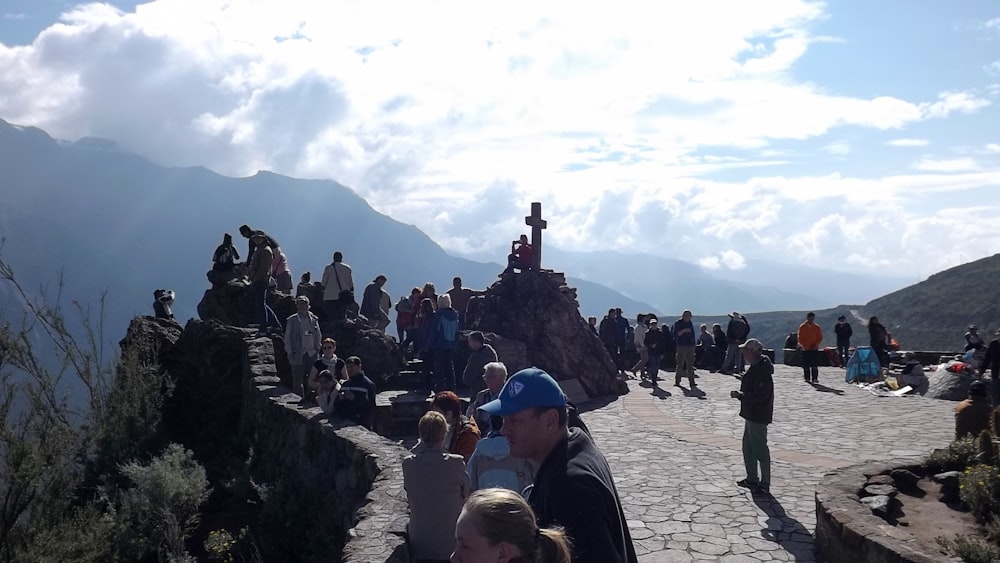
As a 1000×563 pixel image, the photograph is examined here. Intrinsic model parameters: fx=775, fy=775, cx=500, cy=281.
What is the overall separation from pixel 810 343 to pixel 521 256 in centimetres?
768

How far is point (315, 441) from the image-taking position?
32.2 ft

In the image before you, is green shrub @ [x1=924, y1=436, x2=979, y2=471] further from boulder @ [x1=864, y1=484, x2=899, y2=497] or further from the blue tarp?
the blue tarp

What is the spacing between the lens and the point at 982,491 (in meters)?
6.89

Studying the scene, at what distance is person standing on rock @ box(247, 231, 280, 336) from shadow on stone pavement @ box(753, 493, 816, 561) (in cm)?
905

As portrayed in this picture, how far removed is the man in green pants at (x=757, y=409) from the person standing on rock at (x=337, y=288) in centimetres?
947

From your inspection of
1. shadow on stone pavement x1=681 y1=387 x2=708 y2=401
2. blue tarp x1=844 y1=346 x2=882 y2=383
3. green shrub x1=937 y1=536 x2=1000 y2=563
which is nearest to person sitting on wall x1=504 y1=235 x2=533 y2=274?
shadow on stone pavement x1=681 y1=387 x2=708 y2=401

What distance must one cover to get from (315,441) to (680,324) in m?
11.1

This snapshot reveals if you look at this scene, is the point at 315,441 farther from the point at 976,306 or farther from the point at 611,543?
the point at 976,306

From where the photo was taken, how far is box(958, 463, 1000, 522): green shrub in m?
6.81

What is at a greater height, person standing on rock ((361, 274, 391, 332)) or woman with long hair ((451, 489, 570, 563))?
person standing on rock ((361, 274, 391, 332))

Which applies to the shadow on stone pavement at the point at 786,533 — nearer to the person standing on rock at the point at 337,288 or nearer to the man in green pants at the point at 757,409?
the man in green pants at the point at 757,409


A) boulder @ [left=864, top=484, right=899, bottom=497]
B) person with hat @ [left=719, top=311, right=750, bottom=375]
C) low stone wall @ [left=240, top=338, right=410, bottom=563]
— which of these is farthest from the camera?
person with hat @ [left=719, top=311, right=750, bottom=375]

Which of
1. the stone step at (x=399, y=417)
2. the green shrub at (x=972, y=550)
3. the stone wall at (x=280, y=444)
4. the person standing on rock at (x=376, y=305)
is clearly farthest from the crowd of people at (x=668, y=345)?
the green shrub at (x=972, y=550)

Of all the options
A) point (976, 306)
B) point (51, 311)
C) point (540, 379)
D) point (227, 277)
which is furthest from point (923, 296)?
point (540, 379)
